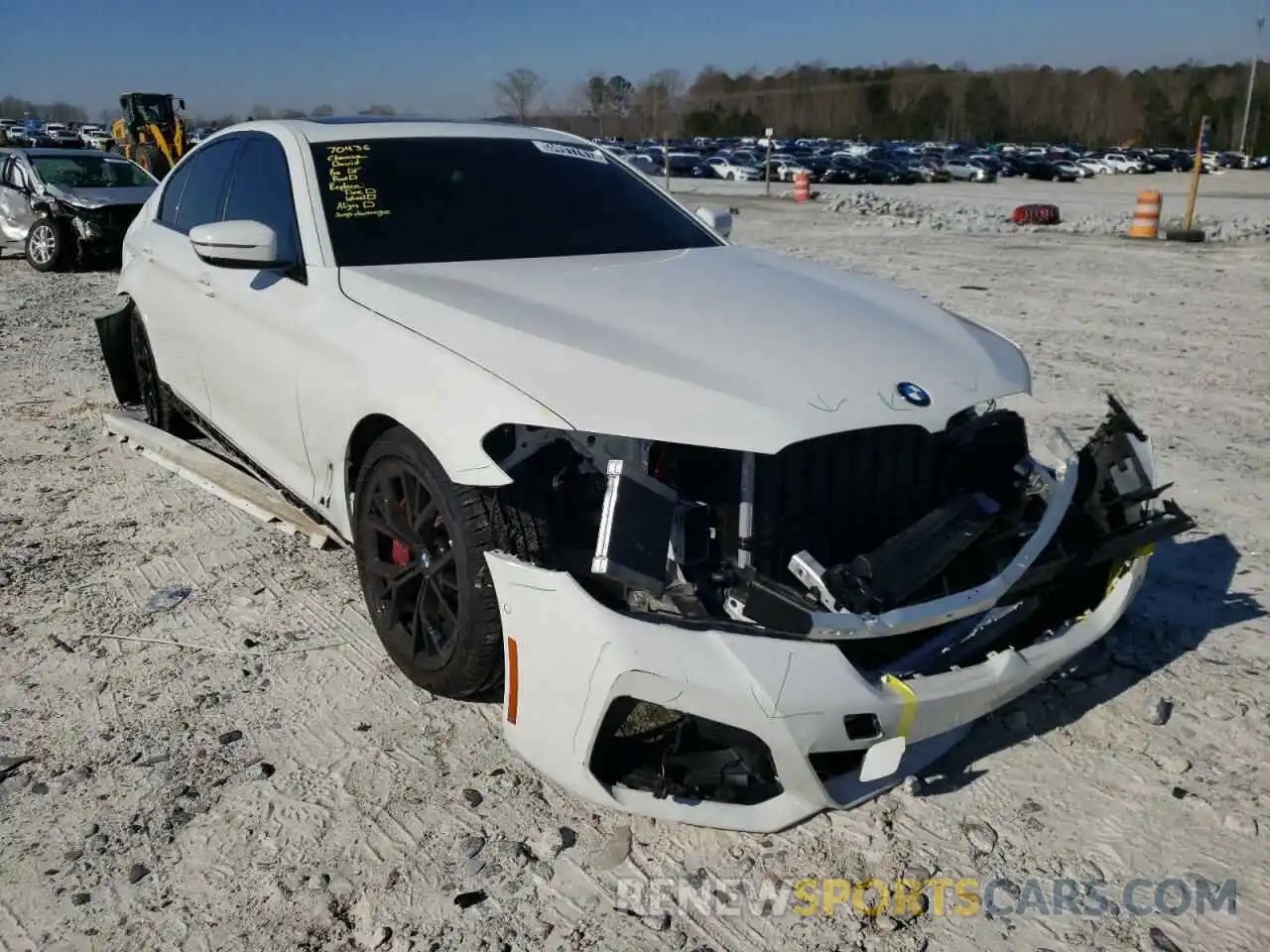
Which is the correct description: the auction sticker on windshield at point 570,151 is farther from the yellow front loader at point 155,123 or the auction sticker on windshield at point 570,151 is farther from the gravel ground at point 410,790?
the yellow front loader at point 155,123

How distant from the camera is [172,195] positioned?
5.00m

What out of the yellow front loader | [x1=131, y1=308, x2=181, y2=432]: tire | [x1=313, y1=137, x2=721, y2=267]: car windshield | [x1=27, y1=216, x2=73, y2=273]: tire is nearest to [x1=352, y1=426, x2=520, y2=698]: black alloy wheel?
[x1=313, y1=137, x2=721, y2=267]: car windshield

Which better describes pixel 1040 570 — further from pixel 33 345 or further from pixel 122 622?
pixel 33 345

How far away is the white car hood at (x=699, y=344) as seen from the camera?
8.00 feet

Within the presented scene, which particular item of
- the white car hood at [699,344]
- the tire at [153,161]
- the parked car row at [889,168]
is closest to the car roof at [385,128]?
the white car hood at [699,344]

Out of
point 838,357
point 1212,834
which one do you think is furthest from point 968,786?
point 838,357

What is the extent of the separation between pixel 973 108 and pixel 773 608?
102m

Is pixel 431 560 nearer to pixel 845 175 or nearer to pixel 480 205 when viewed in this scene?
pixel 480 205

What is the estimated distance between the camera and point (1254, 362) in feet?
24.1

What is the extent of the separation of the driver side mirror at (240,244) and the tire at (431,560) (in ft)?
2.95

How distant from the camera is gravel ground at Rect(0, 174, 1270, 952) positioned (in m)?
2.28

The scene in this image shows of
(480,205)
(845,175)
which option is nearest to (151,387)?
(480,205)

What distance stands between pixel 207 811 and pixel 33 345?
23.5 feet

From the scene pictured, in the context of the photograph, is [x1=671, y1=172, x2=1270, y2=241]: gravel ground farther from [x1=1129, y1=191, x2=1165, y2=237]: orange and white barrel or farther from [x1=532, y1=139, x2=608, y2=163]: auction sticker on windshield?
[x1=532, y1=139, x2=608, y2=163]: auction sticker on windshield
